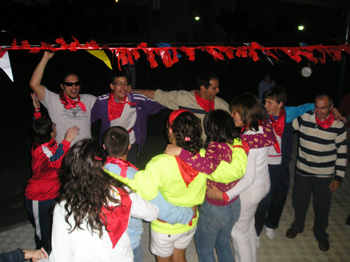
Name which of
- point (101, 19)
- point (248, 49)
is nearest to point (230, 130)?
point (248, 49)

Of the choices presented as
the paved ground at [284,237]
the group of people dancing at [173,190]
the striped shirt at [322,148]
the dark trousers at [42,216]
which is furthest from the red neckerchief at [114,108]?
the striped shirt at [322,148]

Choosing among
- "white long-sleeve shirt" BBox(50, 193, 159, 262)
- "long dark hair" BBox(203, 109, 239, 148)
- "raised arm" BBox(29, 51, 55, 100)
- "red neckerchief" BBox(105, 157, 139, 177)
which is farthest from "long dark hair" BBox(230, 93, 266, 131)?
"raised arm" BBox(29, 51, 55, 100)

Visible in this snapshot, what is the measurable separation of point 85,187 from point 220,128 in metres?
1.29

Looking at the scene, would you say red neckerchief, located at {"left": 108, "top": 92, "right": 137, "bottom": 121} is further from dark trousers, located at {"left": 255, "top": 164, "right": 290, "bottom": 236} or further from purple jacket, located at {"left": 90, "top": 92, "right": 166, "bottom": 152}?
dark trousers, located at {"left": 255, "top": 164, "right": 290, "bottom": 236}

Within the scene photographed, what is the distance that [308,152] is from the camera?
12.2ft

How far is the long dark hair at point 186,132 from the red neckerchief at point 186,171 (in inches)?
5.0

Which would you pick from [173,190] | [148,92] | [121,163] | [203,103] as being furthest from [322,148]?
[121,163]

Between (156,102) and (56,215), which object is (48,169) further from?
(156,102)

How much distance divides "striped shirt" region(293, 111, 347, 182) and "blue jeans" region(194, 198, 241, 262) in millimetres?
1420

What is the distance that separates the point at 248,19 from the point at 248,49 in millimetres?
35877

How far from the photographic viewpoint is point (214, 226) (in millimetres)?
2748

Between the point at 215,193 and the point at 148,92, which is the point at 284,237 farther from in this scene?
the point at 148,92

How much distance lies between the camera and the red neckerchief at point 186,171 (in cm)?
232

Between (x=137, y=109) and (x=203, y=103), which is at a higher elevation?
(x=203, y=103)
